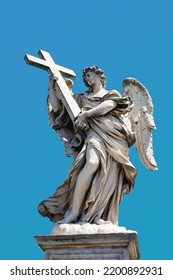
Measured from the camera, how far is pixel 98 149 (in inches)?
416

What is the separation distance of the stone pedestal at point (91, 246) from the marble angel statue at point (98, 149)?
1.48ft

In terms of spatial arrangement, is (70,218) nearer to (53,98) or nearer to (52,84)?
(53,98)

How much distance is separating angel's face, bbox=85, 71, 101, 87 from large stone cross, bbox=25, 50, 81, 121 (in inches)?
13.9

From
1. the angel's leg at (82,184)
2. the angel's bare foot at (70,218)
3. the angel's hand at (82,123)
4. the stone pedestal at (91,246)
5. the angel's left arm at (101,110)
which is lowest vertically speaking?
the stone pedestal at (91,246)

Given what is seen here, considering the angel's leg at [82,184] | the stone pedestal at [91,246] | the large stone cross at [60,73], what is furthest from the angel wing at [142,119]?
the stone pedestal at [91,246]

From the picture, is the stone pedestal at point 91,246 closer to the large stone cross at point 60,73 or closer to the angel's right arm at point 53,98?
the large stone cross at point 60,73

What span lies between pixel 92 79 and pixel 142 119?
3.32 ft

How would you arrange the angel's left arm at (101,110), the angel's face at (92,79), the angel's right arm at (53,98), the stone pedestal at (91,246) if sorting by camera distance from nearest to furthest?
the stone pedestal at (91,246) < the angel's left arm at (101,110) < the angel's face at (92,79) < the angel's right arm at (53,98)

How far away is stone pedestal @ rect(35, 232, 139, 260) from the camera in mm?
9711

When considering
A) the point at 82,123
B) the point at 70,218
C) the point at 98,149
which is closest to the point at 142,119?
the point at 82,123

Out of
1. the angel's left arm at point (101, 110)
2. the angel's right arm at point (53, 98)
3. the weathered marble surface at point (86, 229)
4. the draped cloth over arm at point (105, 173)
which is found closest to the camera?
the weathered marble surface at point (86, 229)

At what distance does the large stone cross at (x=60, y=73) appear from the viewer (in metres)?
11.1

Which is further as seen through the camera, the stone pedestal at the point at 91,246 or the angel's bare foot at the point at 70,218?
the angel's bare foot at the point at 70,218
